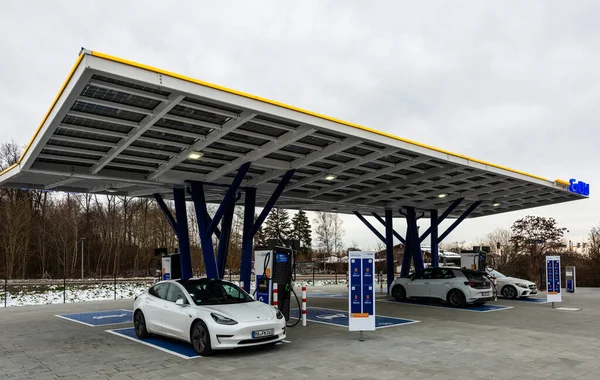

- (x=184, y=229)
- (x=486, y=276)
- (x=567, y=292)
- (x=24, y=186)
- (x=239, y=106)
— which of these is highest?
(x=239, y=106)

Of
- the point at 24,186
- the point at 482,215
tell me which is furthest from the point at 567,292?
the point at 24,186

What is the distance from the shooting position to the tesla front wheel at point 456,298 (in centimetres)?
1581

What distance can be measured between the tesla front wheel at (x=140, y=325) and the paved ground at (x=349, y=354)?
417mm

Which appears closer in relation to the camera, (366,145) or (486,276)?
(366,145)

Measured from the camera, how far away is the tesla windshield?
9042 millimetres

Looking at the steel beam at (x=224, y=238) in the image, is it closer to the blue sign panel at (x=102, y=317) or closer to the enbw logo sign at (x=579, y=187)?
the blue sign panel at (x=102, y=317)

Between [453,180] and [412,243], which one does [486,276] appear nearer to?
[453,180]

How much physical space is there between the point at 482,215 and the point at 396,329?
61.0ft

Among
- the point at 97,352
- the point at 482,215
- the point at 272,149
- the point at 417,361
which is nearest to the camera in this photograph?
the point at 417,361

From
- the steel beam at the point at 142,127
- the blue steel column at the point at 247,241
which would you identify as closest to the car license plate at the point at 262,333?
the steel beam at the point at 142,127

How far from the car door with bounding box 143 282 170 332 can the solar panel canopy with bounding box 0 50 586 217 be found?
3389mm

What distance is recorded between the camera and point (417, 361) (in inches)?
303

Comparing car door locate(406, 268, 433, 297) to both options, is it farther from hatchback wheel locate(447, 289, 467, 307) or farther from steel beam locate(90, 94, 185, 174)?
steel beam locate(90, 94, 185, 174)

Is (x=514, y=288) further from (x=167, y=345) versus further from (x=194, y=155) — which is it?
(x=167, y=345)
